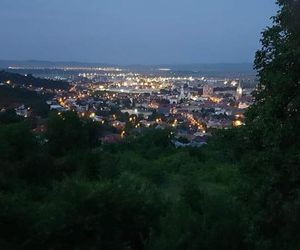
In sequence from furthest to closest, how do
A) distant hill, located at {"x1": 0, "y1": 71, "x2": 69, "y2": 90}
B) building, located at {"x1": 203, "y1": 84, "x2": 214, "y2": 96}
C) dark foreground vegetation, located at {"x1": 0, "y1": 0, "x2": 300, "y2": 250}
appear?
1. building, located at {"x1": 203, "y1": 84, "x2": 214, "y2": 96}
2. distant hill, located at {"x1": 0, "y1": 71, "x2": 69, "y2": 90}
3. dark foreground vegetation, located at {"x1": 0, "y1": 0, "x2": 300, "y2": 250}

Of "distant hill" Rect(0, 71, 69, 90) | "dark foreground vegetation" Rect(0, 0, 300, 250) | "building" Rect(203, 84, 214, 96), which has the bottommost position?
"building" Rect(203, 84, 214, 96)

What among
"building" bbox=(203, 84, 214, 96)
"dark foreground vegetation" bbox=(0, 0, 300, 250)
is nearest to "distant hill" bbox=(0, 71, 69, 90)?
"building" bbox=(203, 84, 214, 96)

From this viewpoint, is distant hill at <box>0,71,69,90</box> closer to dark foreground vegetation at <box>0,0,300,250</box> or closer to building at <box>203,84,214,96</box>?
building at <box>203,84,214,96</box>

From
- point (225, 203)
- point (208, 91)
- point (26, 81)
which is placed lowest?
point (208, 91)

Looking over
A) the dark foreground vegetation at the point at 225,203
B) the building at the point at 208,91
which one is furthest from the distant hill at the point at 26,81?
the dark foreground vegetation at the point at 225,203

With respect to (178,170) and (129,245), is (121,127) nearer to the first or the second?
(178,170)

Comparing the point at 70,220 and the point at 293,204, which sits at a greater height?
the point at 293,204

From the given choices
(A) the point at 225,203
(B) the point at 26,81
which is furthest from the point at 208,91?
(A) the point at 225,203

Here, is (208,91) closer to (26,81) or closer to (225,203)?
(26,81)

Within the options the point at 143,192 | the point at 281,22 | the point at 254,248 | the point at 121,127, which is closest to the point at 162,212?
the point at 143,192

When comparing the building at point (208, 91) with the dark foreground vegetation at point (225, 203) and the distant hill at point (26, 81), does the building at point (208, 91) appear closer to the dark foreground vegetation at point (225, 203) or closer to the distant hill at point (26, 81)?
the distant hill at point (26, 81)

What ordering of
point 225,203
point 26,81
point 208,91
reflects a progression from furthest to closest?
1. point 208,91
2. point 26,81
3. point 225,203
